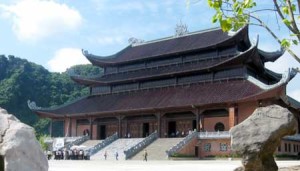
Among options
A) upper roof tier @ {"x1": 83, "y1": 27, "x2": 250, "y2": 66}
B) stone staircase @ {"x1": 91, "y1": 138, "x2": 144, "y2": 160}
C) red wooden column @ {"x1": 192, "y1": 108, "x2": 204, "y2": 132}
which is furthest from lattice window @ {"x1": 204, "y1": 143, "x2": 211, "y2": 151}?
upper roof tier @ {"x1": 83, "y1": 27, "x2": 250, "y2": 66}

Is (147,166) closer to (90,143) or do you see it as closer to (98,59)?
(90,143)

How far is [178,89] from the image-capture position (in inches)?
1882

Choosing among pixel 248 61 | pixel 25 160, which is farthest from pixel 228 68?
pixel 25 160

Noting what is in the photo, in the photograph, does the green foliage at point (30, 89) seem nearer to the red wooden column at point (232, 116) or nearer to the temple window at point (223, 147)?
the temple window at point (223, 147)

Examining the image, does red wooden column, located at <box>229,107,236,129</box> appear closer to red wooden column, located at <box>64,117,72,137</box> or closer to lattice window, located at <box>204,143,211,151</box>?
lattice window, located at <box>204,143,211,151</box>

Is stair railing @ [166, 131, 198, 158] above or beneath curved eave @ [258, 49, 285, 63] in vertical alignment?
beneath

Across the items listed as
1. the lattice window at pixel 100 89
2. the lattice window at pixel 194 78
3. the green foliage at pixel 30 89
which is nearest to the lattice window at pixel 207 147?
the lattice window at pixel 194 78

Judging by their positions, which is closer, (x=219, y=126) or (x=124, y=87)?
(x=219, y=126)

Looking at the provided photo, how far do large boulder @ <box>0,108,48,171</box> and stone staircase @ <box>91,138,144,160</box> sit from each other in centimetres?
3285

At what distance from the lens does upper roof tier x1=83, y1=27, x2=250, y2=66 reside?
4730cm

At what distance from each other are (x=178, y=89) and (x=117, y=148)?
1000 centimetres

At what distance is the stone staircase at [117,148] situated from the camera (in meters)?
40.7

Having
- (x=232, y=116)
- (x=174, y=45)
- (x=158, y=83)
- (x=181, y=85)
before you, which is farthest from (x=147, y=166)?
(x=174, y=45)

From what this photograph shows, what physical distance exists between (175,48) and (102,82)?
34.6ft
